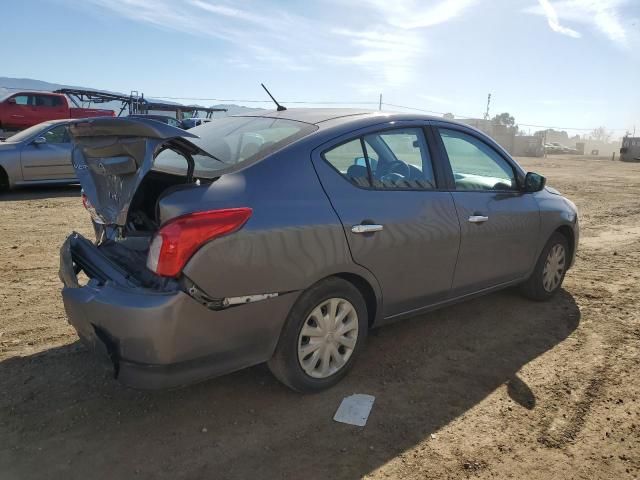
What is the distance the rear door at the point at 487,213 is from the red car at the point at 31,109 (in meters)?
18.0

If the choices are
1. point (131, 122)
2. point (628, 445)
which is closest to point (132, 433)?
point (131, 122)

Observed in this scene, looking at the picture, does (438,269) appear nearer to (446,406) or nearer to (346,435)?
(446,406)

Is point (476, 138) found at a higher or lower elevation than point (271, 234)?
higher

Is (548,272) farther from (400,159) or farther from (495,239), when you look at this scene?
(400,159)

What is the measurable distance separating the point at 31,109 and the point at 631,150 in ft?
144

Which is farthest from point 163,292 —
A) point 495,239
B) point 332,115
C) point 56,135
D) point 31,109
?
point 31,109

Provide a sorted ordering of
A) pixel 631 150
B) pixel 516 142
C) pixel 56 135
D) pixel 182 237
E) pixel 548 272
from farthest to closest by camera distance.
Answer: pixel 516 142 < pixel 631 150 < pixel 56 135 < pixel 548 272 < pixel 182 237

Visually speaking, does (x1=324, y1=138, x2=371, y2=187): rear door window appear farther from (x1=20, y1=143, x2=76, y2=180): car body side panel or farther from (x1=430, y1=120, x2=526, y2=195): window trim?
(x1=20, y1=143, x2=76, y2=180): car body side panel

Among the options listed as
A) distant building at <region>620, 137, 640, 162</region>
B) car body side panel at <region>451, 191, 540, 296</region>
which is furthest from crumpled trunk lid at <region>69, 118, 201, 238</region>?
distant building at <region>620, 137, 640, 162</region>

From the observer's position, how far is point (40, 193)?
10.4 m

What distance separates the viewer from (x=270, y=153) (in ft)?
9.27

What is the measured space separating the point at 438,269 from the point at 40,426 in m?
2.59

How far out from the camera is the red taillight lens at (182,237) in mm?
2412

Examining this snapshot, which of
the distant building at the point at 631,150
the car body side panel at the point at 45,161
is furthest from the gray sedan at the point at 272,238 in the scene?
the distant building at the point at 631,150
